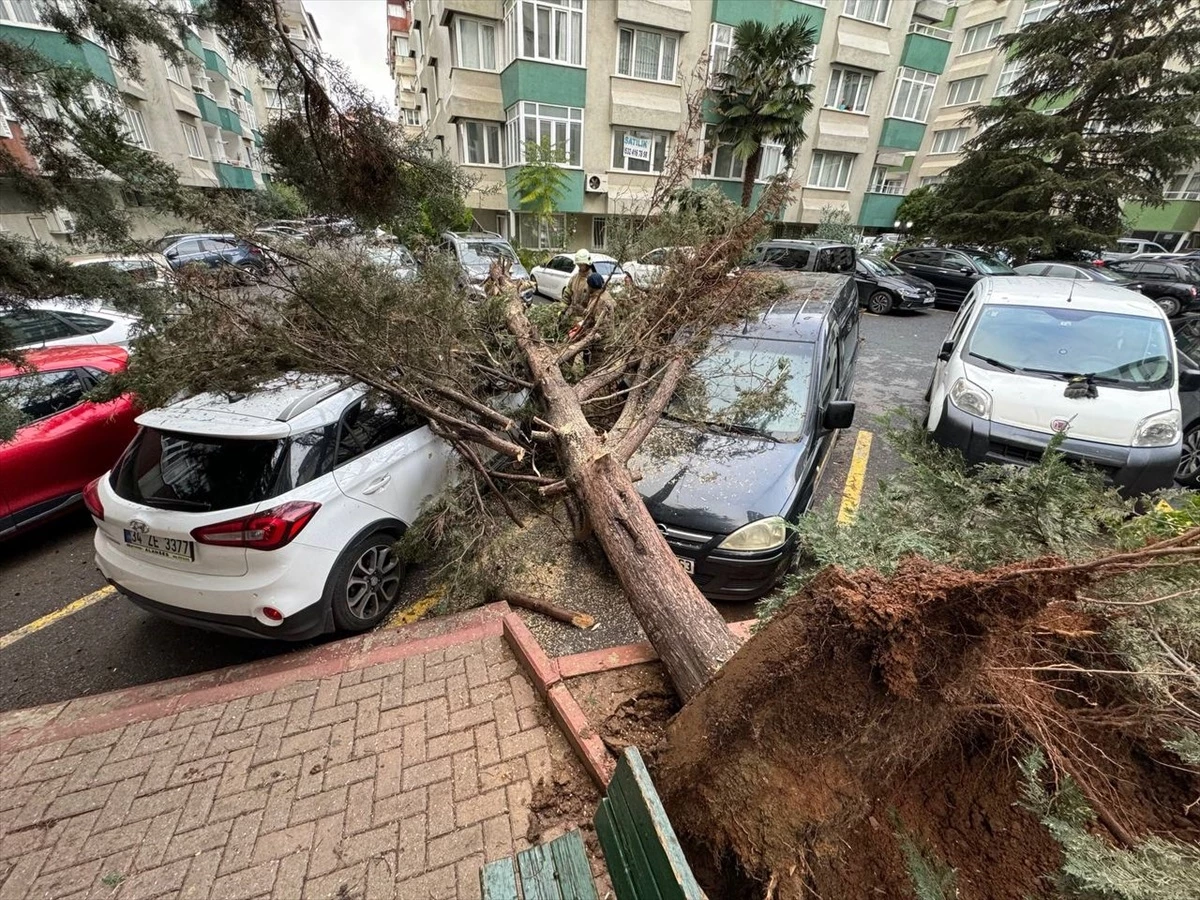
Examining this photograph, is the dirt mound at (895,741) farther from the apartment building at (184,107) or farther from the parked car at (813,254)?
the parked car at (813,254)

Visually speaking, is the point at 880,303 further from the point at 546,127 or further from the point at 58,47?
the point at 58,47

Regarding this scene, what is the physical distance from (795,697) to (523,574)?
8.93ft

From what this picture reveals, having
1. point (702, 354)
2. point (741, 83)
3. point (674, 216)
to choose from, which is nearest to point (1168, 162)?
point (741, 83)

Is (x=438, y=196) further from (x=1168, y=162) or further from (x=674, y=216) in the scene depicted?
(x=1168, y=162)

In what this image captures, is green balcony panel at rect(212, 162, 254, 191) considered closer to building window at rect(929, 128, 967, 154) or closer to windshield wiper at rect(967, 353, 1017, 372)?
windshield wiper at rect(967, 353, 1017, 372)

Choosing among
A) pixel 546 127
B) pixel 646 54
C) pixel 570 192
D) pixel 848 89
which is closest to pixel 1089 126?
pixel 848 89

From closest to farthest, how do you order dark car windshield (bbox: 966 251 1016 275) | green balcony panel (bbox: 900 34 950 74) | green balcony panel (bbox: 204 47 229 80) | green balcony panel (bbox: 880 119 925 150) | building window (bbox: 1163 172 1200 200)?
dark car windshield (bbox: 966 251 1016 275)
green balcony panel (bbox: 900 34 950 74)
green balcony panel (bbox: 880 119 925 150)
green balcony panel (bbox: 204 47 229 80)
building window (bbox: 1163 172 1200 200)

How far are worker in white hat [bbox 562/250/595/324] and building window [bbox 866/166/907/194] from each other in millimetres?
24716

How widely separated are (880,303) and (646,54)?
13.6m

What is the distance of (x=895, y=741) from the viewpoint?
149 centimetres

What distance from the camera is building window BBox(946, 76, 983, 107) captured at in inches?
1185

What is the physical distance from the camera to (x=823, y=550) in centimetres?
221

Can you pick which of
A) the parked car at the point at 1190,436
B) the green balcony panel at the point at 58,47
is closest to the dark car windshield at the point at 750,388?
the parked car at the point at 1190,436

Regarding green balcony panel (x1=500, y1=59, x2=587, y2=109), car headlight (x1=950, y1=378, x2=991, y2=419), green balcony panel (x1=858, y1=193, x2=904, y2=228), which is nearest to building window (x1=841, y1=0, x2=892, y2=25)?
green balcony panel (x1=858, y1=193, x2=904, y2=228)
